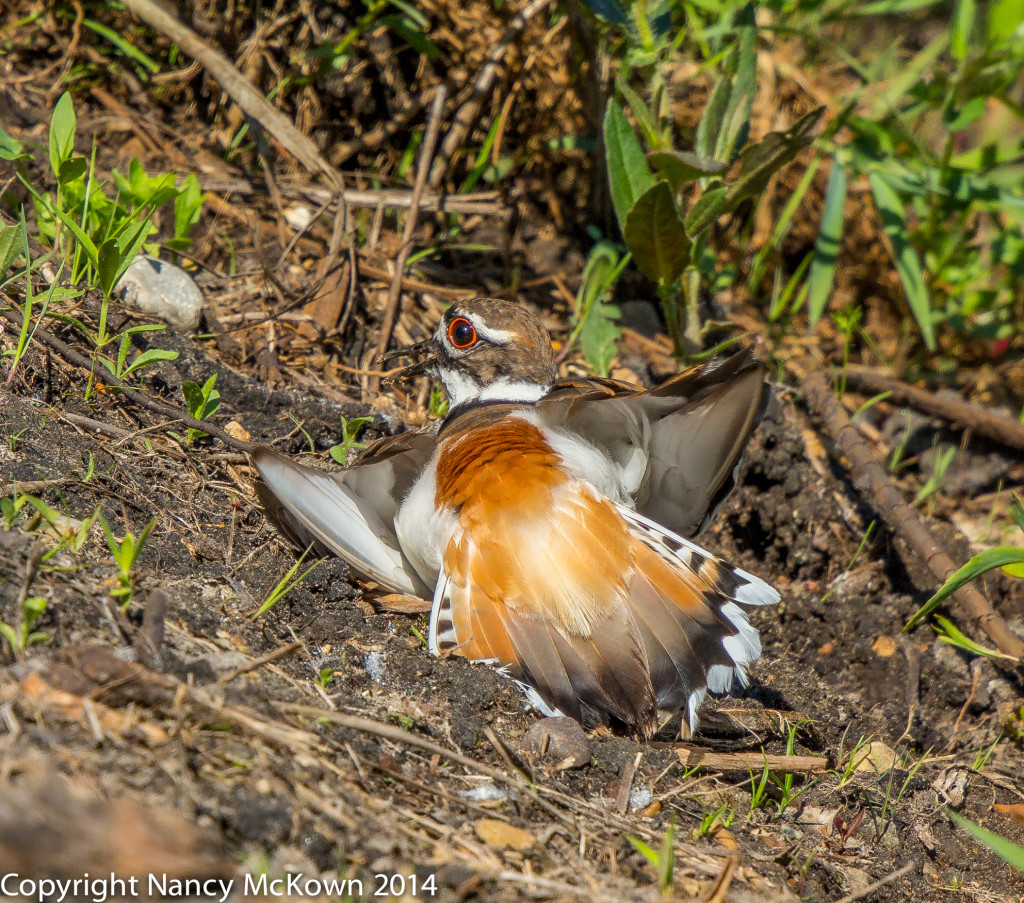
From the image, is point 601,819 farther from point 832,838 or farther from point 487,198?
point 487,198

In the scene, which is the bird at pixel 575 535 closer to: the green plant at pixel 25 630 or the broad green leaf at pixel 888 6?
the green plant at pixel 25 630

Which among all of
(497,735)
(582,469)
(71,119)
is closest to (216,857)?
(497,735)

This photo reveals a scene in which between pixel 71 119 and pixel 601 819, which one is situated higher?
pixel 71 119

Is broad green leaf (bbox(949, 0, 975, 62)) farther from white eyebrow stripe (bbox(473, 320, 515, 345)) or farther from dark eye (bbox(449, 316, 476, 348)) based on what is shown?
dark eye (bbox(449, 316, 476, 348))

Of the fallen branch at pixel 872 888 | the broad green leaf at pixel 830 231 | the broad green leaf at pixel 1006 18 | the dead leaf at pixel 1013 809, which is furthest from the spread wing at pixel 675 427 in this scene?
the broad green leaf at pixel 1006 18

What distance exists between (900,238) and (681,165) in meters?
1.95

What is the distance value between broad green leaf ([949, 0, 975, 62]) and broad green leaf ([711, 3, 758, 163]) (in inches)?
49.0

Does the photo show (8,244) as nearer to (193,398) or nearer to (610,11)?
(193,398)

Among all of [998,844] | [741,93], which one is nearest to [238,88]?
[741,93]

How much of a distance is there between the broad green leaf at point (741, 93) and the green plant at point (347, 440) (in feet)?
7.28

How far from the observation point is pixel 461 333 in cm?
410

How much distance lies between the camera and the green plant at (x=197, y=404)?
356 cm

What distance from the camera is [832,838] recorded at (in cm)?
298

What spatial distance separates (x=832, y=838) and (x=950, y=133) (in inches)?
158
